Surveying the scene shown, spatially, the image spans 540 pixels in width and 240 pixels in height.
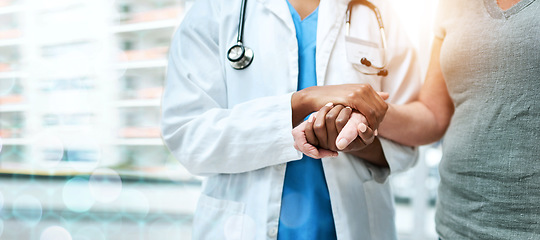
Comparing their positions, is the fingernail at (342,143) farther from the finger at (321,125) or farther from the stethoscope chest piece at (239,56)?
the stethoscope chest piece at (239,56)

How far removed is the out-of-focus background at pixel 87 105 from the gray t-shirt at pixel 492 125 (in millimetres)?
3358

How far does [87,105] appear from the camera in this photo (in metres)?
4.62

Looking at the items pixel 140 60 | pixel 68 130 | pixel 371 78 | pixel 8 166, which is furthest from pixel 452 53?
pixel 8 166

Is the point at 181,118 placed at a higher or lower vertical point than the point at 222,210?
higher

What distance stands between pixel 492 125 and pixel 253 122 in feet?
1.56

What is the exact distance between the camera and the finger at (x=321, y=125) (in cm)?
65

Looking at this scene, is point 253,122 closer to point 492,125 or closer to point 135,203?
point 492,125

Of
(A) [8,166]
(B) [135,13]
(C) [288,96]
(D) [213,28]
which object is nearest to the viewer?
(C) [288,96]

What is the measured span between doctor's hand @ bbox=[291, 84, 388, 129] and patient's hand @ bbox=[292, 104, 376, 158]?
16mm

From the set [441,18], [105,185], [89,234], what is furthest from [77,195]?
[441,18]

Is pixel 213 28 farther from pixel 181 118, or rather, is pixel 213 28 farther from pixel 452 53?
pixel 452 53

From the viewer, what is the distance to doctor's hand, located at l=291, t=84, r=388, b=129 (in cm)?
68

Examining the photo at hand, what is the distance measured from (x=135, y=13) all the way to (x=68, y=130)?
173 cm

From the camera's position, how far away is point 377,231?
0.86 m
